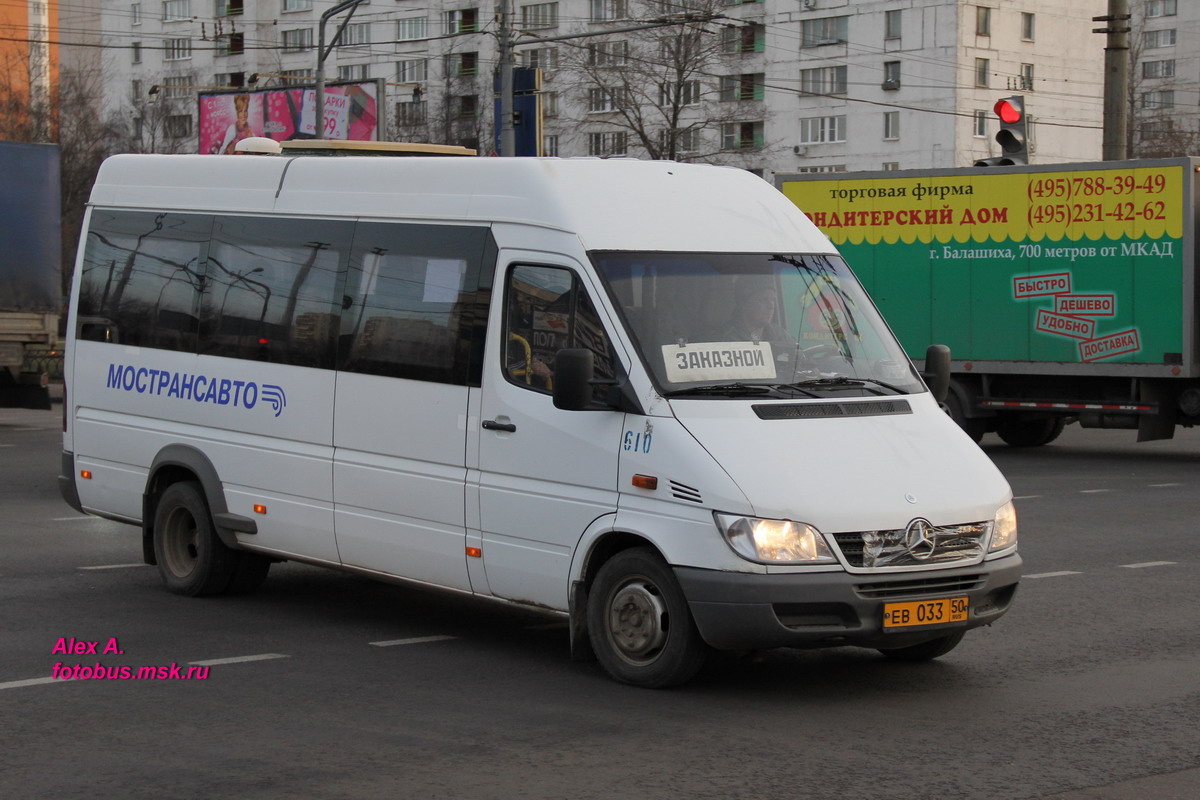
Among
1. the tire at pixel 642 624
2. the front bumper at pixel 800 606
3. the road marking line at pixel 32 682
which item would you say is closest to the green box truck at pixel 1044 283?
the front bumper at pixel 800 606

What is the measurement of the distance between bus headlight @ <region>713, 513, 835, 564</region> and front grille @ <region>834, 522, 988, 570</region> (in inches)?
4.6

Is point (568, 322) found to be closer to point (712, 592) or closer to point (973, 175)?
point (712, 592)

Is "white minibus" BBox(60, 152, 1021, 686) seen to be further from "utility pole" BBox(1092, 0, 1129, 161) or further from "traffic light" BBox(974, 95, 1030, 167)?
"utility pole" BBox(1092, 0, 1129, 161)

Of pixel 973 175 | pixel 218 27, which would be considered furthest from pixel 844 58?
pixel 973 175

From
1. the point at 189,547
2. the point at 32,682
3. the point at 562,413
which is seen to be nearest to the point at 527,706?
the point at 562,413

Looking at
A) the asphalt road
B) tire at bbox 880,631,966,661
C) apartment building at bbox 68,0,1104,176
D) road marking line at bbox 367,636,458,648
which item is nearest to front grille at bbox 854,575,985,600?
the asphalt road

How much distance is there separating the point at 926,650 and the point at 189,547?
4.64 m

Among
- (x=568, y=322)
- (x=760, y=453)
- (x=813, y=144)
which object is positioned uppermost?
(x=813, y=144)

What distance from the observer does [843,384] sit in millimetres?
8266

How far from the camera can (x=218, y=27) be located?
91.8m

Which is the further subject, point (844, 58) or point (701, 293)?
point (844, 58)

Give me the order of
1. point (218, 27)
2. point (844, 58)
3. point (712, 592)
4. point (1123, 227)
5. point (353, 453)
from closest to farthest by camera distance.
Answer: point (712, 592) < point (353, 453) < point (1123, 227) < point (844, 58) < point (218, 27)

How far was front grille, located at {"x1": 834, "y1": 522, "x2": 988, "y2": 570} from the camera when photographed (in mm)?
7465

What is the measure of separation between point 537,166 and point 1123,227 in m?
13.2
